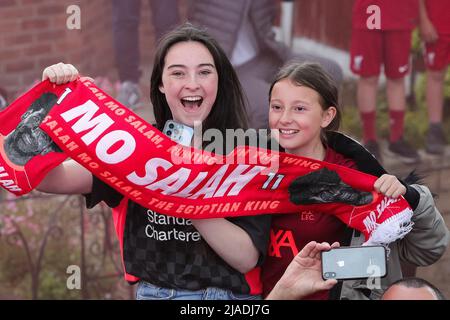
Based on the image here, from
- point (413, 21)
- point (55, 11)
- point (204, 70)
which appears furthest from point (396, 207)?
point (55, 11)

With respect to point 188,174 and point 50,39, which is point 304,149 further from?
point 50,39

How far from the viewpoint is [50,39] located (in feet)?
17.6

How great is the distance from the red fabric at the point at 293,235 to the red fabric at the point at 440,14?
237 cm

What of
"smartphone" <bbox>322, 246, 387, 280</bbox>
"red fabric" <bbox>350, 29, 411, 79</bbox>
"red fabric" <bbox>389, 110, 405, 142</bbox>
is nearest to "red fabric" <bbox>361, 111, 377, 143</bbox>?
"red fabric" <bbox>389, 110, 405, 142</bbox>

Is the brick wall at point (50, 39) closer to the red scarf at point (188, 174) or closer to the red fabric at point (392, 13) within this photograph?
the red fabric at point (392, 13)

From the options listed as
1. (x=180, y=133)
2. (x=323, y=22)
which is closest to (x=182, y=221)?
(x=180, y=133)

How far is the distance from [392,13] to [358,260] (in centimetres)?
255

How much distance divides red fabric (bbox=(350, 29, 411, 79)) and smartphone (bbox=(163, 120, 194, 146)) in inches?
94.8

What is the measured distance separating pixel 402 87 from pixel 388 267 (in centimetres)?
250

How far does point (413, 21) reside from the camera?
5.26 meters

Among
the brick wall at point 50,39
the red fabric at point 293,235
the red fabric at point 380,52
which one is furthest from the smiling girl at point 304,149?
the brick wall at point 50,39

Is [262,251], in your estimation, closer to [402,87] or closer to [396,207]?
[396,207]

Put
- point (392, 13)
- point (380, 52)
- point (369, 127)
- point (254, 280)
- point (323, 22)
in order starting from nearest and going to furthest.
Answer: point (254, 280) → point (392, 13) → point (380, 52) → point (369, 127) → point (323, 22)

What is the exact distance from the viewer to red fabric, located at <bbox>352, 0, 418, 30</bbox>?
513cm
